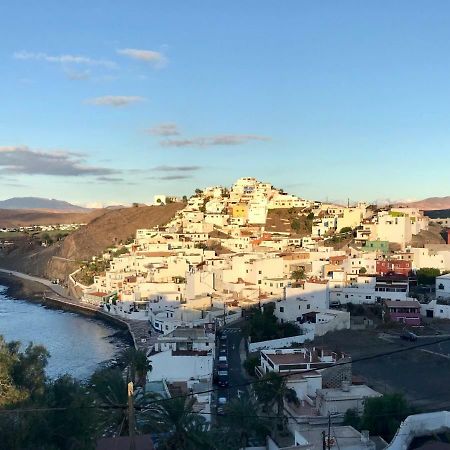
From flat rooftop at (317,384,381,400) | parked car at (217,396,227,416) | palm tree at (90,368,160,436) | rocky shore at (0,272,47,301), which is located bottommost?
rocky shore at (0,272,47,301)

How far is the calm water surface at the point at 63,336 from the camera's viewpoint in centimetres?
1753

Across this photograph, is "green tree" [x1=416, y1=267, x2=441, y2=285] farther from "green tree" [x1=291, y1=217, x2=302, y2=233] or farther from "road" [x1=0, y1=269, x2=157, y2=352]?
"green tree" [x1=291, y1=217, x2=302, y2=233]

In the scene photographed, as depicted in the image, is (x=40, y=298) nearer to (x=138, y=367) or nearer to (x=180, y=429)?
(x=138, y=367)

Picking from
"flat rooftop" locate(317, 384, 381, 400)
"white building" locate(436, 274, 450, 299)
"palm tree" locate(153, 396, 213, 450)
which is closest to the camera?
"palm tree" locate(153, 396, 213, 450)

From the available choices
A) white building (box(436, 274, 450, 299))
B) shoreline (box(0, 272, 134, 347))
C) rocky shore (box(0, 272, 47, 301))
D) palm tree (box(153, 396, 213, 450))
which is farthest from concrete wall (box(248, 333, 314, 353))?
rocky shore (box(0, 272, 47, 301))

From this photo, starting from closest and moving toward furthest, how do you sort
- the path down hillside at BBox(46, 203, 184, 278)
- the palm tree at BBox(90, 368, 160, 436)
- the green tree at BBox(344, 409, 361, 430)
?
the palm tree at BBox(90, 368, 160, 436) < the green tree at BBox(344, 409, 361, 430) < the path down hillside at BBox(46, 203, 184, 278)

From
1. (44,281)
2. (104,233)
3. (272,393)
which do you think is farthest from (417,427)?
(104,233)

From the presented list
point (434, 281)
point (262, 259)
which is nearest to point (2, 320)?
point (262, 259)

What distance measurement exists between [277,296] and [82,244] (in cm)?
2556

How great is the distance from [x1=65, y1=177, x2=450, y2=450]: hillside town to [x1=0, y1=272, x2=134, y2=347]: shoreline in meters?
0.66

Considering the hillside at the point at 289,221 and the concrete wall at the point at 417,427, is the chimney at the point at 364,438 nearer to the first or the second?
the concrete wall at the point at 417,427

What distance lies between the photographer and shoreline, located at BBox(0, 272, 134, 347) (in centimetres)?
2204

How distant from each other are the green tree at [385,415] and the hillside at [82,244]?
30863mm

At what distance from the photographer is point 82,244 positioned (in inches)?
1708
